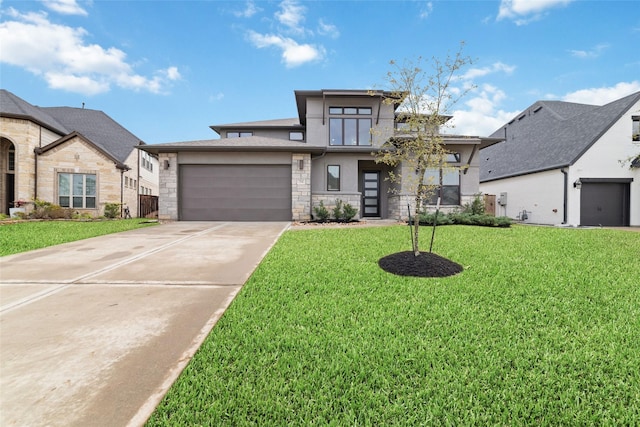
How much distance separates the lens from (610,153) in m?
12.9

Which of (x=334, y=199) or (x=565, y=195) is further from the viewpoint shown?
(x=565, y=195)

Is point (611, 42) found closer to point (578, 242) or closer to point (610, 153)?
point (610, 153)

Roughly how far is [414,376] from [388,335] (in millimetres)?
557

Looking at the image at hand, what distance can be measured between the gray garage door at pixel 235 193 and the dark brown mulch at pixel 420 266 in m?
8.51

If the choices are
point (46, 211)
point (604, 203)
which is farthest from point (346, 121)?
point (46, 211)

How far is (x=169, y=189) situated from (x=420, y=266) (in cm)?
1172

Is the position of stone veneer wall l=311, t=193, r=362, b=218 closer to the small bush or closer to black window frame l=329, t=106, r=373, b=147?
black window frame l=329, t=106, r=373, b=147

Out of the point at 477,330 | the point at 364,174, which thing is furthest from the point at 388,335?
the point at 364,174

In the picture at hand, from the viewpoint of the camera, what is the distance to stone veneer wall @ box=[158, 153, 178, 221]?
1230cm

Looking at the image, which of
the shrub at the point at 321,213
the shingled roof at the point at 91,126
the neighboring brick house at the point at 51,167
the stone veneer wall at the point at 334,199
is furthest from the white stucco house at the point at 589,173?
the shingled roof at the point at 91,126

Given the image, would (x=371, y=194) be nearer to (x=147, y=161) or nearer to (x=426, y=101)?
(x=426, y=101)

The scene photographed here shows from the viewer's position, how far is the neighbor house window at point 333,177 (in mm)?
13812

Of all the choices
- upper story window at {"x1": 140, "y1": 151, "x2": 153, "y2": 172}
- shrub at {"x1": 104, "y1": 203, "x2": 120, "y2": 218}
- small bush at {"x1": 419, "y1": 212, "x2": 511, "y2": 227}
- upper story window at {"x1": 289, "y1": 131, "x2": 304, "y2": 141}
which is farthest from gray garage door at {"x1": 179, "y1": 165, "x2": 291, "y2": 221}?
upper story window at {"x1": 140, "y1": 151, "x2": 153, "y2": 172}

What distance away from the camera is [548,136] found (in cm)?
1658
